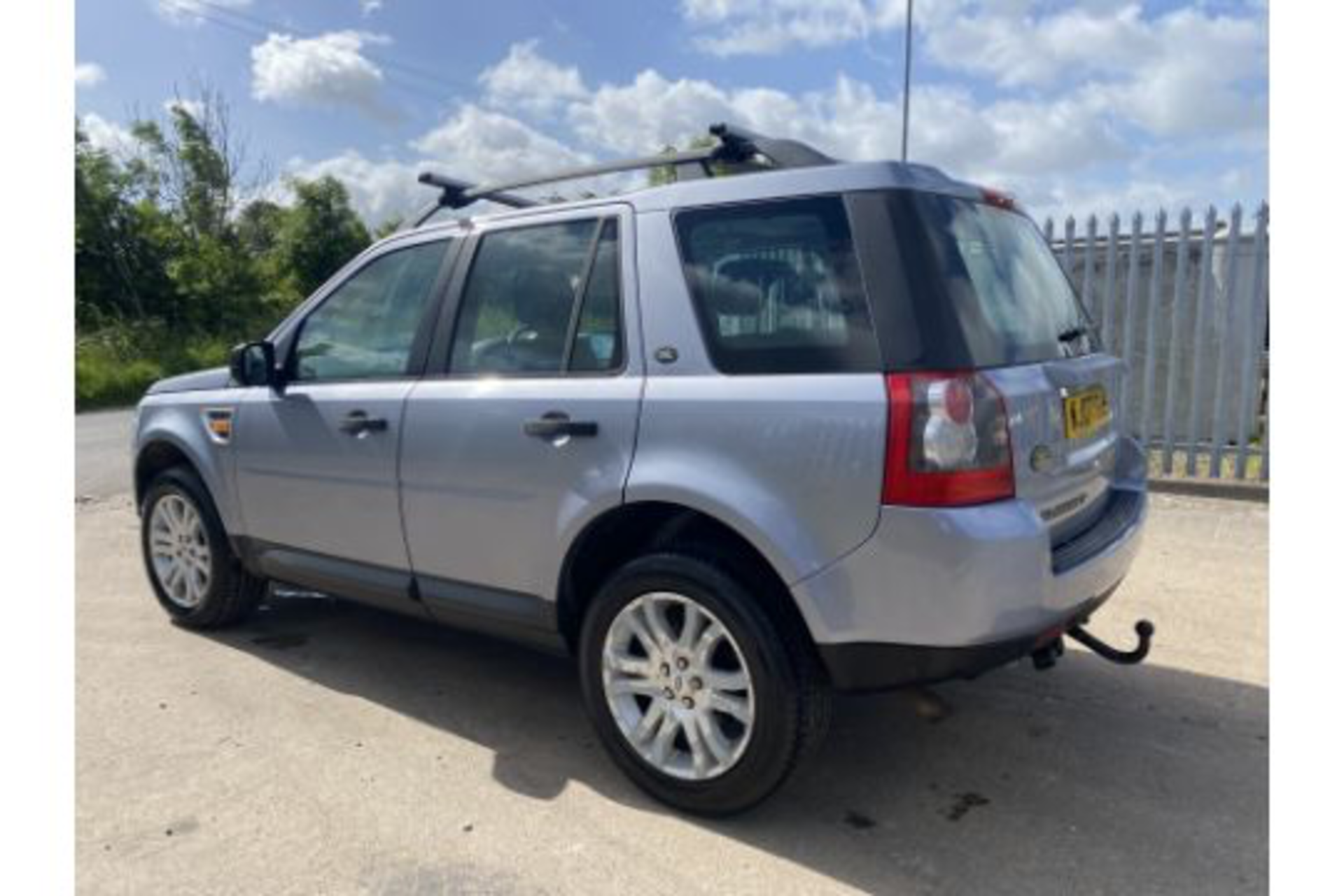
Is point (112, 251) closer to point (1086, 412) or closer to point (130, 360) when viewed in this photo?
point (130, 360)

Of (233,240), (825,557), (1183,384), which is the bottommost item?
(825,557)

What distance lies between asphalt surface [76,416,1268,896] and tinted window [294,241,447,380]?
51.9 inches

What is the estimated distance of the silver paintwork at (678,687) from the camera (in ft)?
8.85

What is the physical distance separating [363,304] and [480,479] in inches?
44.8

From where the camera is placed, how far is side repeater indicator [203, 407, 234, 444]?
4.18 m

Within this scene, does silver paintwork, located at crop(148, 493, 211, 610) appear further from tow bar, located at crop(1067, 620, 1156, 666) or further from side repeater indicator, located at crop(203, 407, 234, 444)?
tow bar, located at crop(1067, 620, 1156, 666)

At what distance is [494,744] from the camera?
131 inches

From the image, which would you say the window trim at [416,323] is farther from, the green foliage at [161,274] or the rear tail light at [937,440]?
the green foliage at [161,274]

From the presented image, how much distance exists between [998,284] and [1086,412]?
0.50 meters

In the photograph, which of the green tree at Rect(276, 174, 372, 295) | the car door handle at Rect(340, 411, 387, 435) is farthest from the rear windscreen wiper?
the green tree at Rect(276, 174, 372, 295)

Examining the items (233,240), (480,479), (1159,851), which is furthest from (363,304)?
(233,240)

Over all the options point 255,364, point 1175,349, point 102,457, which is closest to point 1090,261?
point 1175,349

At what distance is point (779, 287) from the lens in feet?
8.70
